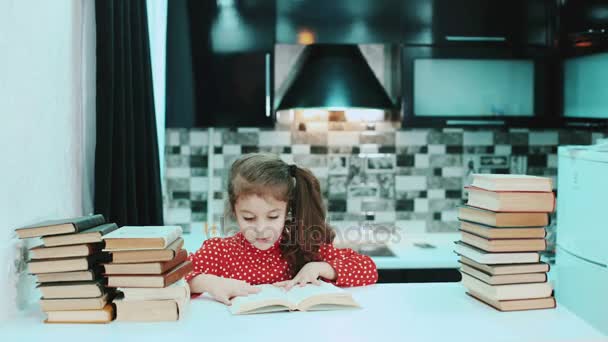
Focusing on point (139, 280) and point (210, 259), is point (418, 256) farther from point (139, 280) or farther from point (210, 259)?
point (139, 280)

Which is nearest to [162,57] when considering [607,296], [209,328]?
[209,328]

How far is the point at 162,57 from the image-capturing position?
3.17 meters

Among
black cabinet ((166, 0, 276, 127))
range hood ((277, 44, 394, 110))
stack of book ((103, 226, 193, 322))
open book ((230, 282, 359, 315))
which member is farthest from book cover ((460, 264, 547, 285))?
black cabinet ((166, 0, 276, 127))

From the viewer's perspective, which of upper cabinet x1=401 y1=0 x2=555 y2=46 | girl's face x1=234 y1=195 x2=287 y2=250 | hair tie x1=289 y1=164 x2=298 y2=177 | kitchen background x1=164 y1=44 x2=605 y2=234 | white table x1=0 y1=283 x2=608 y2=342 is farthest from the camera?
kitchen background x1=164 y1=44 x2=605 y2=234

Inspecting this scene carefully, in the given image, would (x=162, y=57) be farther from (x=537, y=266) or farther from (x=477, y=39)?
(x=537, y=266)

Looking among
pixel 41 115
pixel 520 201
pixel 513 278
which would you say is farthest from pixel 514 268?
pixel 41 115

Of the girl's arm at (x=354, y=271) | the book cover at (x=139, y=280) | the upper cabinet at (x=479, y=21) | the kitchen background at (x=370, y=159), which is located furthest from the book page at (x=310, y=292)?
→ the kitchen background at (x=370, y=159)

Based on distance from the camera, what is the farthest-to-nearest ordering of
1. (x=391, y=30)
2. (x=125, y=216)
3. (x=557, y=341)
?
(x=391, y=30) < (x=125, y=216) < (x=557, y=341)

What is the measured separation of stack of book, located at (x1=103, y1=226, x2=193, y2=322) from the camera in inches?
62.0

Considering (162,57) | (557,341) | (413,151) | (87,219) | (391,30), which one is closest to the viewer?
(557,341)

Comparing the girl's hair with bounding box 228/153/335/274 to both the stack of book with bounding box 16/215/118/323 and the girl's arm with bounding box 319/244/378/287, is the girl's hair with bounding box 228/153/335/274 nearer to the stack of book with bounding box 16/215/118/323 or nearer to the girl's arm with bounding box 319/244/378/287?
the girl's arm with bounding box 319/244/378/287

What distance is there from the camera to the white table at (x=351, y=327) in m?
1.47

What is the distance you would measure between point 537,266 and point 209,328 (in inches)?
33.3

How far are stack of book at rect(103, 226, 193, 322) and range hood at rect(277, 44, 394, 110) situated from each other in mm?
1841
